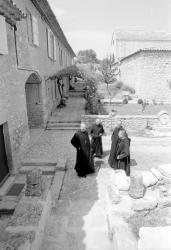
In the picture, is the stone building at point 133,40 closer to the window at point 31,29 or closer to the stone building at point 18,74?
the stone building at point 18,74

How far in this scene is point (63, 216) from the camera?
197 inches

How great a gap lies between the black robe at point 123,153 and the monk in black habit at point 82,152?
3.05 ft

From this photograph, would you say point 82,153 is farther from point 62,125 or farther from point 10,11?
point 62,125

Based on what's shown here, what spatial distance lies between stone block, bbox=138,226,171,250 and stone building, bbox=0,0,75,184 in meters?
4.61

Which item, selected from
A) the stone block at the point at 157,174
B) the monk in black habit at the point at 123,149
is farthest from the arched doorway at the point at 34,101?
the stone block at the point at 157,174

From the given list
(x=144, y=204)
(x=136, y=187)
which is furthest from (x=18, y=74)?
(x=144, y=204)

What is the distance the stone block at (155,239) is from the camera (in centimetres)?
314

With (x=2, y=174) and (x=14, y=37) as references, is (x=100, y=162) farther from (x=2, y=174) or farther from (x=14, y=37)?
(x=14, y=37)

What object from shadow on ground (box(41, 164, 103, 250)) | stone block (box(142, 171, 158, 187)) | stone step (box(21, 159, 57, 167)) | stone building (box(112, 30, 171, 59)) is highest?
stone building (box(112, 30, 171, 59))

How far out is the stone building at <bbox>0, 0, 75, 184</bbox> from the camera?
6.39 m

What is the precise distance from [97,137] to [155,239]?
4973 millimetres

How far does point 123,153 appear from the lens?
635cm

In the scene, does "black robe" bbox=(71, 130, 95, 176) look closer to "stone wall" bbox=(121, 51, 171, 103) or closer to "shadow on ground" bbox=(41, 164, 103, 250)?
"shadow on ground" bbox=(41, 164, 103, 250)

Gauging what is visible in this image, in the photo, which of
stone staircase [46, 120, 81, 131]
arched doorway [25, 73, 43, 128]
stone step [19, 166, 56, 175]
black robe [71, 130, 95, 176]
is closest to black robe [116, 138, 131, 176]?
black robe [71, 130, 95, 176]
